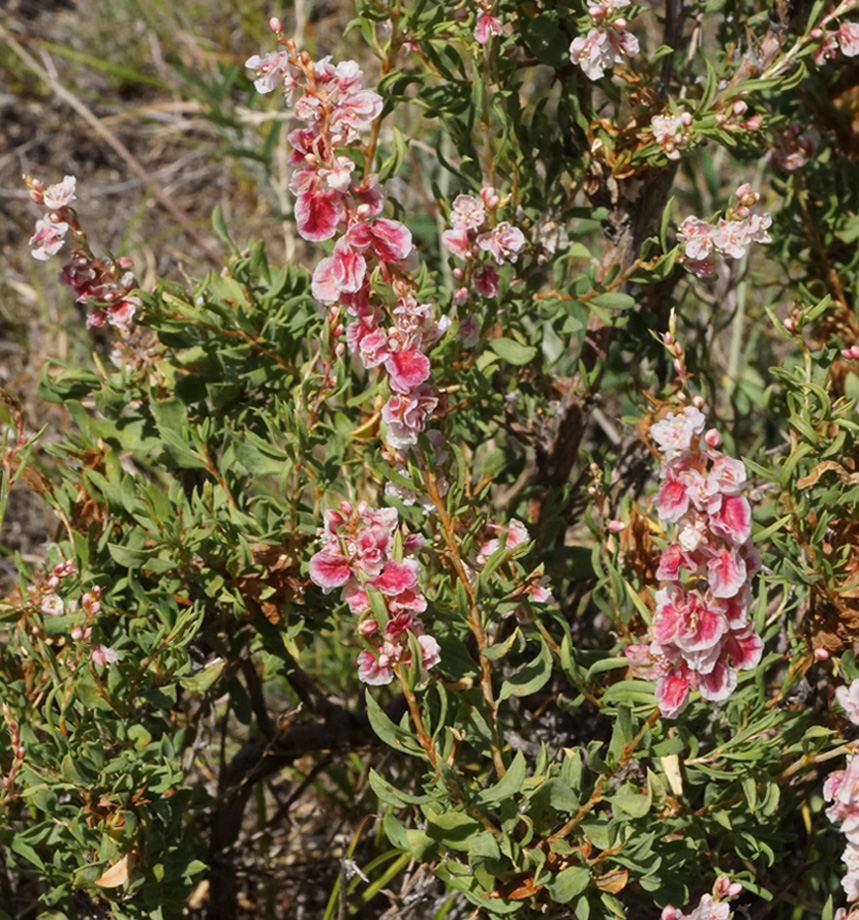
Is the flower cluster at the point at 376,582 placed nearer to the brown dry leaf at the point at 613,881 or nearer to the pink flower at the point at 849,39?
the brown dry leaf at the point at 613,881

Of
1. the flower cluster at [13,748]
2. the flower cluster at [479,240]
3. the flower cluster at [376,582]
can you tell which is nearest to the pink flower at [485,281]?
the flower cluster at [479,240]

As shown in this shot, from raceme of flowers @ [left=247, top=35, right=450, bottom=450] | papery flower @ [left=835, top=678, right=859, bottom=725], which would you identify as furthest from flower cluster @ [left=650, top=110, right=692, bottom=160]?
papery flower @ [left=835, top=678, right=859, bottom=725]

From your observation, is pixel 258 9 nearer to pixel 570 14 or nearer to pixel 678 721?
pixel 570 14

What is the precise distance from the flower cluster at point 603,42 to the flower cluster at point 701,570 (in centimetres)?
53

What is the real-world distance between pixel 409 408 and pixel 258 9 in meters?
3.37

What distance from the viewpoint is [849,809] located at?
45.9 inches

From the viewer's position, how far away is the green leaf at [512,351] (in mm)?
1541

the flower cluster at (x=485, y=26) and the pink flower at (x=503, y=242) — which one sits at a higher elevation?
the flower cluster at (x=485, y=26)

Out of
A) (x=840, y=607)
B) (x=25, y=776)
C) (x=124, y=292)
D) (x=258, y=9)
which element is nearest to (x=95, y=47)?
(x=258, y=9)

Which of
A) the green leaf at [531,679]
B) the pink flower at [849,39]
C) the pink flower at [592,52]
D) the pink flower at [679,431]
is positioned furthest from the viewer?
the pink flower at [849,39]

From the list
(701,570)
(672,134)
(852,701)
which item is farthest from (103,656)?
(672,134)

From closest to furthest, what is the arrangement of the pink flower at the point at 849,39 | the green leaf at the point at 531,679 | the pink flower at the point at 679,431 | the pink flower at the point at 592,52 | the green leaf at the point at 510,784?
1. the pink flower at the point at 679,431
2. the green leaf at the point at 510,784
3. the green leaf at the point at 531,679
4. the pink flower at the point at 592,52
5. the pink flower at the point at 849,39

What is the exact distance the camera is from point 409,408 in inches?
48.9

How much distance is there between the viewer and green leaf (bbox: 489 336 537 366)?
154 centimetres
